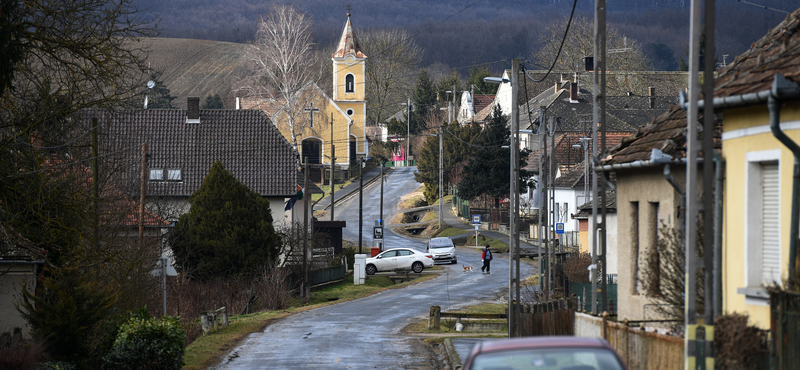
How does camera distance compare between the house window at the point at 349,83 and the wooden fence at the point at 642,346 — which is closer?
the wooden fence at the point at 642,346

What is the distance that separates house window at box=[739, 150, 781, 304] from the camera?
9.35m

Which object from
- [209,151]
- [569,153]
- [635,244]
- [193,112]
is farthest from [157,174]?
A: [635,244]

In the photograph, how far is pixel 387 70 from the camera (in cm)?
11662

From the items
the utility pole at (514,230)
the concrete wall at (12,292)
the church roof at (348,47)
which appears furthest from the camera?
the church roof at (348,47)

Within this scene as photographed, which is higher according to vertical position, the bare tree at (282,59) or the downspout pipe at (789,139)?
the bare tree at (282,59)

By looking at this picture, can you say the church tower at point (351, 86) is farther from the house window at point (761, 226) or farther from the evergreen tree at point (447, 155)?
the house window at point (761, 226)

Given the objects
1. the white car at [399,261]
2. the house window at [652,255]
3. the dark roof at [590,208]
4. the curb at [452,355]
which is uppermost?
the dark roof at [590,208]

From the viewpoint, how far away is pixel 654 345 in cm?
991

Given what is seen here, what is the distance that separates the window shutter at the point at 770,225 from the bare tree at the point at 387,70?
10493 centimetres

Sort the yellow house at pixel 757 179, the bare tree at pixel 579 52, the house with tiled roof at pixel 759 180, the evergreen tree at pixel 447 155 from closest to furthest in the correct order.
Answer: the house with tiled roof at pixel 759 180 → the yellow house at pixel 757 179 → the evergreen tree at pixel 447 155 → the bare tree at pixel 579 52

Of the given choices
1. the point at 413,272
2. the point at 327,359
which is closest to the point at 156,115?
the point at 413,272

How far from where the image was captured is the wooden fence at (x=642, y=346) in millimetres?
9391

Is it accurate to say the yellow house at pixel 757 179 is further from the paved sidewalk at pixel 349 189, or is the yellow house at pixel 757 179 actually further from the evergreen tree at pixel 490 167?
the paved sidewalk at pixel 349 189

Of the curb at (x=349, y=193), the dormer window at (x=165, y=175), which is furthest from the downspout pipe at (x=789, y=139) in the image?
the curb at (x=349, y=193)
